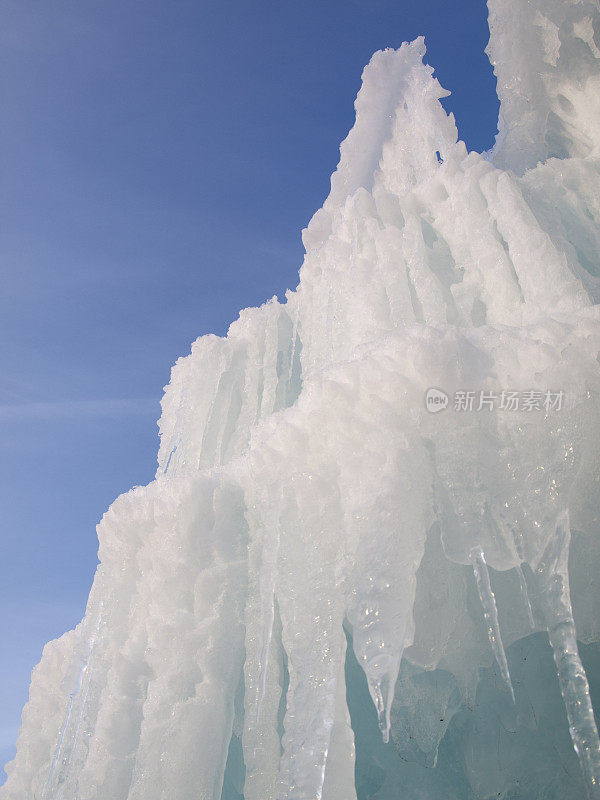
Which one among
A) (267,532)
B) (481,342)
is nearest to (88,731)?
(267,532)

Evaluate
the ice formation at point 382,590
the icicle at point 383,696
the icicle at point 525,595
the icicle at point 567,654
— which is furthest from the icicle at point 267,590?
the icicle at point 567,654

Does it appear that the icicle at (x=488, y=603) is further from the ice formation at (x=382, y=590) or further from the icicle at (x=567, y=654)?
the icicle at (x=567, y=654)

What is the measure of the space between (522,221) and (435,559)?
11.0ft

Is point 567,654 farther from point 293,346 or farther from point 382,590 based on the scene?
point 293,346

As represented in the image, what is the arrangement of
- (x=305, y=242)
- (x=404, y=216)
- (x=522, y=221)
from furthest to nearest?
(x=305, y=242) < (x=404, y=216) < (x=522, y=221)

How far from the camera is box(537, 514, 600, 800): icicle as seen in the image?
229cm

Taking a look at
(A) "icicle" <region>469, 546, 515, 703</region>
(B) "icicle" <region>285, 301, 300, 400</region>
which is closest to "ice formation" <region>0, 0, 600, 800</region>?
(A) "icicle" <region>469, 546, 515, 703</region>

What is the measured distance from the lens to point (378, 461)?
3137mm

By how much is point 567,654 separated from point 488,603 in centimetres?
39

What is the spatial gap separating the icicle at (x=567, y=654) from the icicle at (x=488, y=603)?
233 mm

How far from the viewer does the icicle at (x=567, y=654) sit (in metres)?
2.29

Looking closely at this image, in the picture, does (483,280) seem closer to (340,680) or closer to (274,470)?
(274,470)

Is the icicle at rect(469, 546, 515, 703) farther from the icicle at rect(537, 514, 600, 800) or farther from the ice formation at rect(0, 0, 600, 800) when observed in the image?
the icicle at rect(537, 514, 600, 800)

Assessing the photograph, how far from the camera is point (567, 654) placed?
2.53 metres
